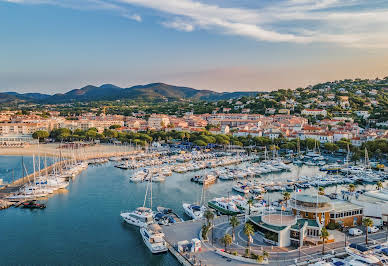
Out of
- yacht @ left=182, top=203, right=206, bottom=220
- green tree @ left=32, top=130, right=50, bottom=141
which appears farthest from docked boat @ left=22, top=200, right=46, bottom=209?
green tree @ left=32, top=130, right=50, bottom=141

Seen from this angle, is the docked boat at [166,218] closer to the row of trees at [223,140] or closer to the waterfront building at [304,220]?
the waterfront building at [304,220]

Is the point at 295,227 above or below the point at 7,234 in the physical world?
above

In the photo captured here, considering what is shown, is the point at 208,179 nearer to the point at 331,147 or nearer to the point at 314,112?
the point at 331,147

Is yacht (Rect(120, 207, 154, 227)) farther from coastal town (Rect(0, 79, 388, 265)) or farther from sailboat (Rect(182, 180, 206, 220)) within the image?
sailboat (Rect(182, 180, 206, 220))

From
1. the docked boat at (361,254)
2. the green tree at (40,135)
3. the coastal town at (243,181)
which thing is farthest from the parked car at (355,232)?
the green tree at (40,135)

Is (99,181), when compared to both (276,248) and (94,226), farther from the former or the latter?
(276,248)

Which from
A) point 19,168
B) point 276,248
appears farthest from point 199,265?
point 19,168
